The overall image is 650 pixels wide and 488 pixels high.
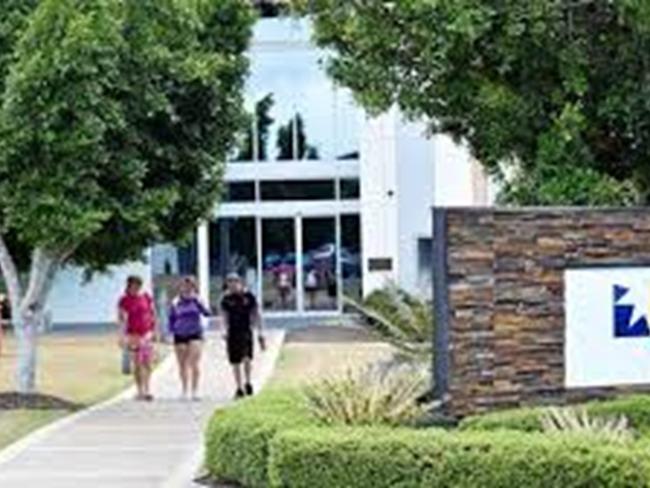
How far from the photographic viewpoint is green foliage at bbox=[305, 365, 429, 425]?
1313 centimetres

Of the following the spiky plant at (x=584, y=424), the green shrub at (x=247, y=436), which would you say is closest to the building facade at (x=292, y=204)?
the green shrub at (x=247, y=436)

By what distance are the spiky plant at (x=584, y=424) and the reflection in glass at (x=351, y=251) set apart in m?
36.3

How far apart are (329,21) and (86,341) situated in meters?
25.2

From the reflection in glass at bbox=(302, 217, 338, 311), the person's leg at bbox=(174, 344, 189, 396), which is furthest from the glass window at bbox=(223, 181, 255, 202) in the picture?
the person's leg at bbox=(174, 344, 189, 396)

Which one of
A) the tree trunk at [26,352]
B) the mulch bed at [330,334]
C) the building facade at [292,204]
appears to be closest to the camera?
the tree trunk at [26,352]

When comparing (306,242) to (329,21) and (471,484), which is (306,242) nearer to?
(329,21)

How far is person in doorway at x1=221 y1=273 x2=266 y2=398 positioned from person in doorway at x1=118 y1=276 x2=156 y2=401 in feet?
3.47

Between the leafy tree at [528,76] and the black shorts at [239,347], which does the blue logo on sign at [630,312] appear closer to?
the leafy tree at [528,76]

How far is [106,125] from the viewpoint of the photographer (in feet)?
71.2

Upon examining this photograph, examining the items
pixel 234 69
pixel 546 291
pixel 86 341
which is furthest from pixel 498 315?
pixel 86 341

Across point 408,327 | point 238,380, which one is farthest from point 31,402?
point 408,327

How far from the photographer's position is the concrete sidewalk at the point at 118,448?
14.5m

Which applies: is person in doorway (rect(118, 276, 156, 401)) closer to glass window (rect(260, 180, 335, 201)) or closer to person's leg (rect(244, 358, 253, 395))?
person's leg (rect(244, 358, 253, 395))

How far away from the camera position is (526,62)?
53.0ft
